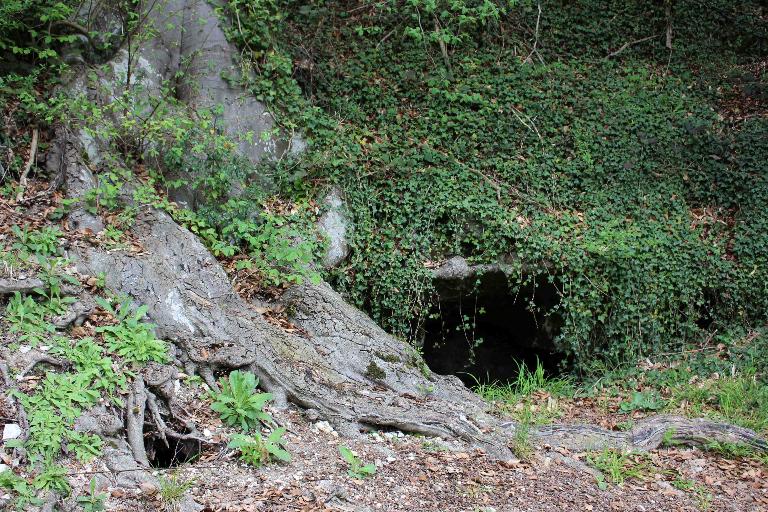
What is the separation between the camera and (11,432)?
4016 millimetres

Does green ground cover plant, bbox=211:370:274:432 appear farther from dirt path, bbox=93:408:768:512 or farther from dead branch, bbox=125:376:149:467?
dead branch, bbox=125:376:149:467

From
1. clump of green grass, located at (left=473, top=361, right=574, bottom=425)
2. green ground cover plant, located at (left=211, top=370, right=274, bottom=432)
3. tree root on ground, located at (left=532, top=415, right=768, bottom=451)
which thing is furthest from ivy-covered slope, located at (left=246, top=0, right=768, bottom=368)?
green ground cover plant, located at (left=211, top=370, right=274, bottom=432)

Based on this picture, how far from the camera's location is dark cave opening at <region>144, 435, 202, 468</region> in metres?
4.71

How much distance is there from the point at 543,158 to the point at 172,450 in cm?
587

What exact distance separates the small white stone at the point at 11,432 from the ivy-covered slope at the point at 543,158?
395 centimetres

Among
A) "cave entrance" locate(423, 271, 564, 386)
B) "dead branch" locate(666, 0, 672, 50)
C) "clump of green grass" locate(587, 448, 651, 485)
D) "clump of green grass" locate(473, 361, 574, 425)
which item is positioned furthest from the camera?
"dead branch" locate(666, 0, 672, 50)

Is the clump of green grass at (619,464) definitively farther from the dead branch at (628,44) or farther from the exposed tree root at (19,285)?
the dead branch at (628,44)

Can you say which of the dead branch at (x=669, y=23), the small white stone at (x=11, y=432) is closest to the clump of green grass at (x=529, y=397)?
the small white stone at (x=11, y=432)

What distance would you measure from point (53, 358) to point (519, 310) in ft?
19.8

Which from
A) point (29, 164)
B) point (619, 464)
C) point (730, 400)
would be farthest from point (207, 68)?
point (730, 400)

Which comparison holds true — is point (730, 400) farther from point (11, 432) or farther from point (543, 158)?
point (11, 432)

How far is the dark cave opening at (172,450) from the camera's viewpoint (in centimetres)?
471

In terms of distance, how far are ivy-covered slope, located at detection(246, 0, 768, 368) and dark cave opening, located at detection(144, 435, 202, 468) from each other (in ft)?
10.1

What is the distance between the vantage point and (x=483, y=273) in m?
7.85
